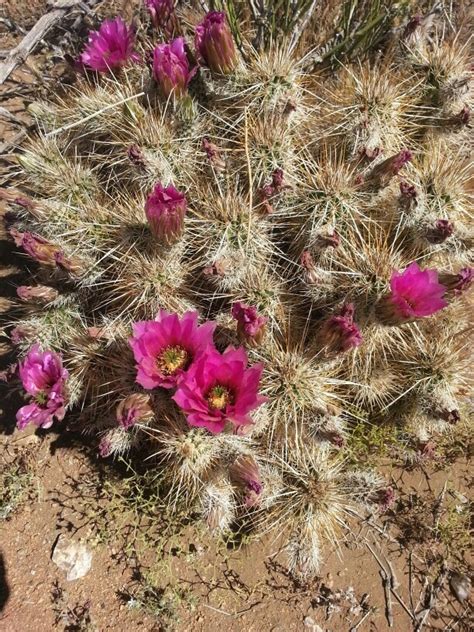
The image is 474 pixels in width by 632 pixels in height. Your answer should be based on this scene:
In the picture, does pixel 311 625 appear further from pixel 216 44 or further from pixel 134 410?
pixel 216 44

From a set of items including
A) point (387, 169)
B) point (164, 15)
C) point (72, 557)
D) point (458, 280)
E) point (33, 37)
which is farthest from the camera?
point (33, 37)

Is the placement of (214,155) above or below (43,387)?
above

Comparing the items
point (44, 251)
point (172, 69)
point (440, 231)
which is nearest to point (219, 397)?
point (44, 251)

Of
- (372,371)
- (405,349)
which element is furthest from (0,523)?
(405,349)

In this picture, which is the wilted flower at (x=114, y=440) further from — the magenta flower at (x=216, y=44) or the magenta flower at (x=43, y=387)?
the magenta flower at (x=216, y=44)

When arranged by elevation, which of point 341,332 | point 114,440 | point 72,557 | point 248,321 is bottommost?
point 72,557

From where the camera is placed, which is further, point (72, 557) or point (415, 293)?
point (72, 557)

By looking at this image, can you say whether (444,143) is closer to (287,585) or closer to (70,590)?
(287,585)

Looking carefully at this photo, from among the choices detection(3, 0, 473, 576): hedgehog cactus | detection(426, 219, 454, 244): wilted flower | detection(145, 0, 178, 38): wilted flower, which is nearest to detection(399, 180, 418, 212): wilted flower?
detection(3, 0, 473, 576): hedgehog cactus
